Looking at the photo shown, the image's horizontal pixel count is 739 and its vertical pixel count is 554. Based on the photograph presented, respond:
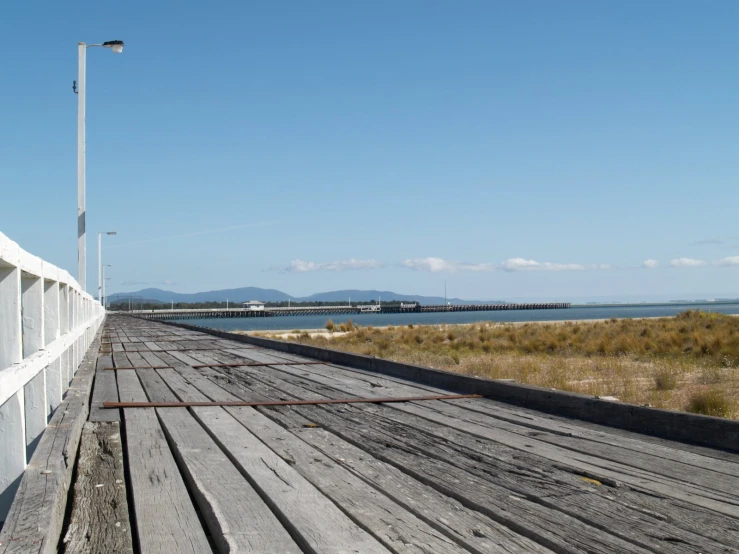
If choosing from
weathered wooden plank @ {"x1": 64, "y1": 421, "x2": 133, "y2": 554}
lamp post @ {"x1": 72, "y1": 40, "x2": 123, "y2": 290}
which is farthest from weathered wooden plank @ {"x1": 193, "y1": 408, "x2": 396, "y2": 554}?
lamp post @ {"x1": 72, "y1": 40, "x2": 123, "y2": 290}

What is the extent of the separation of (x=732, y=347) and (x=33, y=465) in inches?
637

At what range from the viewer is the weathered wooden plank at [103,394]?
526cm

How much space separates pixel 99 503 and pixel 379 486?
1185 mm

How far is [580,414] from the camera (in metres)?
5.10

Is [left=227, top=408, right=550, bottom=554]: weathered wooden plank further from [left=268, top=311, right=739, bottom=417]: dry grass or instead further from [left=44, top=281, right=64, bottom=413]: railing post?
[left=268, top=311, right=739, bottom=417]: dry grass

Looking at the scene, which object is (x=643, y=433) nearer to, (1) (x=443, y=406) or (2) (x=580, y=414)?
(2) (x=580, y=414)

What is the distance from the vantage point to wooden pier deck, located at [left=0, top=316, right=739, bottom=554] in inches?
100

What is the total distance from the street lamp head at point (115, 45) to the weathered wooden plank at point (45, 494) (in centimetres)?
1317

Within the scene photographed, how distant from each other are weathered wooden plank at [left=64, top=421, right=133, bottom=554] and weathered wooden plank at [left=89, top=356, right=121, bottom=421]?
888 mm

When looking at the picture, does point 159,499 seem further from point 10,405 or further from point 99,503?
point 10,405

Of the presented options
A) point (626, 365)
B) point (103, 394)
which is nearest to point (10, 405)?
point (103, 394)

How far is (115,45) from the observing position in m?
15.8

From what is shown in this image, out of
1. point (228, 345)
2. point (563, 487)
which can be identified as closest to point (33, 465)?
point (563, 487)

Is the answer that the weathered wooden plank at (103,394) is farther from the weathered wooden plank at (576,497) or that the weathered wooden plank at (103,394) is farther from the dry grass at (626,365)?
the dry grass at (626,365)
